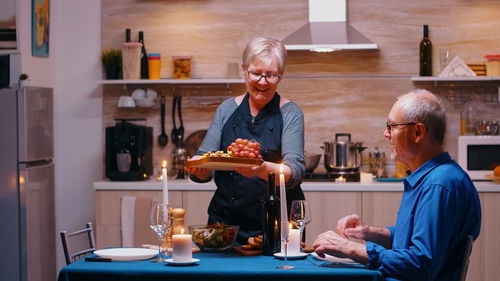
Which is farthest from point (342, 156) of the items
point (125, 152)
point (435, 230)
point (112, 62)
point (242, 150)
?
point (435, 230)

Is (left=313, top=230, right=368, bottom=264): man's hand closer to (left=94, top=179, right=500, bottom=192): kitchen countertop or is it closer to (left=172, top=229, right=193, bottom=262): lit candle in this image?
(left=172, top=229, right=193, bottom=262): lit candle

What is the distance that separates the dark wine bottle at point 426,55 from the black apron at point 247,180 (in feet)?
7.40

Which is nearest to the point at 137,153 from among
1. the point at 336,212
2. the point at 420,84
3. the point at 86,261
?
the point at 336,212

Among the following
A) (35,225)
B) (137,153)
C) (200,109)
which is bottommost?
(35,225)

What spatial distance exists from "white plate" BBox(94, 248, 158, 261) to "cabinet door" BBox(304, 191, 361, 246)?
2160 mm

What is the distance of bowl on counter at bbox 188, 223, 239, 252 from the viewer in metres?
2.29

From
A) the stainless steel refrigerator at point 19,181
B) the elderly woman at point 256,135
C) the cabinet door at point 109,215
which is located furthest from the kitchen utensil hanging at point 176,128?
the elderly woman at point 256,135

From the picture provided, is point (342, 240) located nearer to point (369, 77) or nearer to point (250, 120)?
point (250, 120)

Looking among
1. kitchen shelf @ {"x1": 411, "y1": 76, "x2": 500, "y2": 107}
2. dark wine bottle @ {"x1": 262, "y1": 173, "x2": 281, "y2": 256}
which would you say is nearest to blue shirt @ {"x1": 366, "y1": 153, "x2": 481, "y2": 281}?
dark wine bottle @ {"x1": 262, "y1": 173, "x2": 281, "y2": 256}

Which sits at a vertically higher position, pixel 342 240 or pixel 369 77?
pixel 369 77

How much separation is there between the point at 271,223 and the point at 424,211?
578 millimetres

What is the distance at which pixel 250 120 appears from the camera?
9.04 feet

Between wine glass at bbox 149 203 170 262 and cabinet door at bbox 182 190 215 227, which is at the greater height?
wine glass at bbox 149 203 170 262

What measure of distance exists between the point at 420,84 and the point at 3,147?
9.71 ft
